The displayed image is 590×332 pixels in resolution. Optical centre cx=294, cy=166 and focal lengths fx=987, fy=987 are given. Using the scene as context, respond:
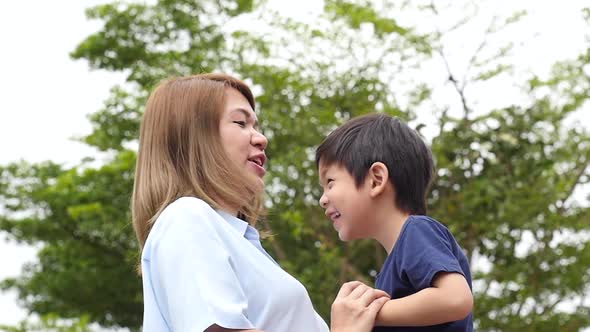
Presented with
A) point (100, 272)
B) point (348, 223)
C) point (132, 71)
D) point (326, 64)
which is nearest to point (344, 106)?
point (326, 64)

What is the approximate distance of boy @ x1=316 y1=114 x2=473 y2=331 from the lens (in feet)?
5.75

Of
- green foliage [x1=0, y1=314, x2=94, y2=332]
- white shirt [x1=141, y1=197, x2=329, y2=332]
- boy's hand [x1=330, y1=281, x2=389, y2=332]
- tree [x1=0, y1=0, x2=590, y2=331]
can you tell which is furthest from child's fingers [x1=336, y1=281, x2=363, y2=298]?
green foliage [x1=0, y1=314, x2=94, y2=332]

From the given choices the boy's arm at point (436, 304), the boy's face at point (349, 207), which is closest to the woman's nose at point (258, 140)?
the boy's face at point (349, 207)

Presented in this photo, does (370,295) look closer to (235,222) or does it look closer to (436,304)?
(436,304)

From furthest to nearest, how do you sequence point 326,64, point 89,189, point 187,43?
point 89,189 < point 187,43 < point 326,64

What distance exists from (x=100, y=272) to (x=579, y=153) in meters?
6.04

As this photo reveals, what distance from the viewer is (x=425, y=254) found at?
5.85 ft

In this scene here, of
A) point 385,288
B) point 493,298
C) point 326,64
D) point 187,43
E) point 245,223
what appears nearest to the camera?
point 245,223

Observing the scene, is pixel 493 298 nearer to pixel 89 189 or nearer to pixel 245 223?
pixel 89 189

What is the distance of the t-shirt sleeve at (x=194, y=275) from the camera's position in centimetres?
149

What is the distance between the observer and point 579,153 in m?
8.62

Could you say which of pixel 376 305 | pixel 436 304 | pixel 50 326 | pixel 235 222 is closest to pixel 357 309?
pixel 376 305

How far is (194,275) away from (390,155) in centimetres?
67

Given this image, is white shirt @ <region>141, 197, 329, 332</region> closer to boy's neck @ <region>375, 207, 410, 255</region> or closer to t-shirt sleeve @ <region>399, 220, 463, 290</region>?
t-shirt sleeve @ <region>399, 220, 463, 290</region>
